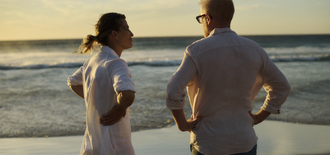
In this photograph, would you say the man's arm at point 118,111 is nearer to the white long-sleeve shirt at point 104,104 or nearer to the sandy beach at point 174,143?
the white long-sleeve shirt at point 104,104

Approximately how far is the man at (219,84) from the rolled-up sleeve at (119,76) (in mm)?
237

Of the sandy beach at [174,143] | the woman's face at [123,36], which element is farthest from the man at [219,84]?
the sandy beach at [174,143]

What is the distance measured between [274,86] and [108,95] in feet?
3.61

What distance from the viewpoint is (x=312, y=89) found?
7852 millimetres

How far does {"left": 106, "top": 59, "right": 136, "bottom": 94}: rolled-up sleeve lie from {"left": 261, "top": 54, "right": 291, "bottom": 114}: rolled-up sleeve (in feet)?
2.82

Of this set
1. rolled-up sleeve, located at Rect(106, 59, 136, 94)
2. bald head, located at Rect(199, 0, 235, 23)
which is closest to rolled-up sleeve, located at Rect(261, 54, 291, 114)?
bald head, located at Rect(199, 0, 235, 23)

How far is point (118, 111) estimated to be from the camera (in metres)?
1.65

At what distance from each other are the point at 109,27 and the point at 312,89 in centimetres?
774

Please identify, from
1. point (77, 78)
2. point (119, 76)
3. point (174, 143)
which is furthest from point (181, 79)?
point (174, 143)

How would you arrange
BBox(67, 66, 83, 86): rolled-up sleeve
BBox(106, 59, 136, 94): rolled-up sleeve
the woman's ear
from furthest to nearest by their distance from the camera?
1. BBox(67, 66, 83, 86): rolled-up sleeve
2. the woman's ear
3. BBox(106, 59, 136, 94): rolled-up sleeve

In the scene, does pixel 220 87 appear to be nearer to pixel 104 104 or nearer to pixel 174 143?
pixel 104 104

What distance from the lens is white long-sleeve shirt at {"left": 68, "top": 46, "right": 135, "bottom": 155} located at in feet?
5.32

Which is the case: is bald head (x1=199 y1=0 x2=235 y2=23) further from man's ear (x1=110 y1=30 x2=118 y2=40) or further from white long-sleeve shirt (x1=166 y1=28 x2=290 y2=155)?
man's ear (x1=110 y1=30 x2=118 y2=40)

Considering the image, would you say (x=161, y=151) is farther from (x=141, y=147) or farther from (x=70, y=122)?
(x=70, y=122)
